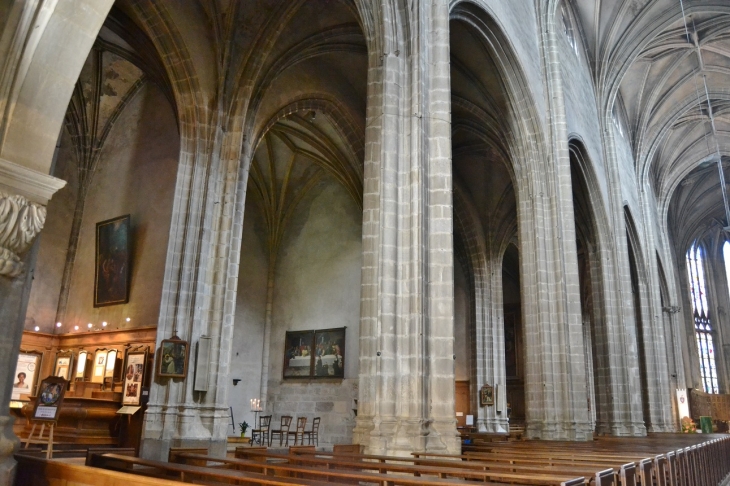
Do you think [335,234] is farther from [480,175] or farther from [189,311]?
[189,311]

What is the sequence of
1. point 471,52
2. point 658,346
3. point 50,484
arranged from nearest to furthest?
point 50,484
point 471,52
point 658,346

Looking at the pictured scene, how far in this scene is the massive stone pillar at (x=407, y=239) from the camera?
8.08m

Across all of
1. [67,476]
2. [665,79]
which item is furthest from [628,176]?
[67,476]

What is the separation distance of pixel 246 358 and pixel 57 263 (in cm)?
704

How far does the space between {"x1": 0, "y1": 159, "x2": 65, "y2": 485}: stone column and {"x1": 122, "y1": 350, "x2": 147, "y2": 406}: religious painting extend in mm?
8338

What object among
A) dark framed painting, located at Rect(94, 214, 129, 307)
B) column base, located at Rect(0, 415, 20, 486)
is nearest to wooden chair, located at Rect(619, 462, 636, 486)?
column base, located at Rect(0, 415, 20, 486)

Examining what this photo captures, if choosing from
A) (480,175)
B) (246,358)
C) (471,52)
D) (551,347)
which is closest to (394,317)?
(551,347)

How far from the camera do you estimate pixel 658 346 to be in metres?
24.1

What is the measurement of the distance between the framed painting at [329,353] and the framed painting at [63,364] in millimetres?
8081

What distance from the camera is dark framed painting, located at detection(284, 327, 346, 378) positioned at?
64.7 ft

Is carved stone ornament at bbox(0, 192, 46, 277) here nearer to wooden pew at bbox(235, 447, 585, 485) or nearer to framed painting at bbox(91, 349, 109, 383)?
wooden pew at bbox(235, 447, 585, 485)

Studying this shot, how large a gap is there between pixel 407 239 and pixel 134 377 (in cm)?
711

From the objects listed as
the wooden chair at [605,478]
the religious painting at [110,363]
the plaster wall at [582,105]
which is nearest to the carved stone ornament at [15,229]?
the wooden chair at [605,478]

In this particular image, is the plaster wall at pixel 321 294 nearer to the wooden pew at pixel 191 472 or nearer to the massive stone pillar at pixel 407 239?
the massive stone pillar at pixel 407 239
